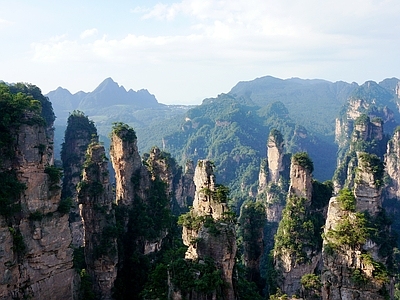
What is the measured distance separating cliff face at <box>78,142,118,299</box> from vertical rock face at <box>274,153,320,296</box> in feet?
44.4

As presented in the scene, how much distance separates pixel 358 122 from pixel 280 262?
44688 millimetres

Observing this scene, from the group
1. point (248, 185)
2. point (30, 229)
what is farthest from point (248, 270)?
point (248, 185)

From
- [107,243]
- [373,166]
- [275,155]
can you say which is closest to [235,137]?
[275,155]

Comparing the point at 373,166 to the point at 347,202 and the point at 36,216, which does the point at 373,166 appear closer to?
the point at 347,202

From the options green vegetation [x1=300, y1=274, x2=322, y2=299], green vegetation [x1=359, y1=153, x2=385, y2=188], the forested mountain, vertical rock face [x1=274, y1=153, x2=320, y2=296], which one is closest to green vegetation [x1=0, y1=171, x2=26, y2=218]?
green vegetation [x1=300, y1=274, x2=322, y2=299]

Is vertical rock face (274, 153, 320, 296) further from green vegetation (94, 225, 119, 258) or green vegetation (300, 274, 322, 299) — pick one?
green vegetation (94, 225, 119, 258)

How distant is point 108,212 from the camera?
1023 inches

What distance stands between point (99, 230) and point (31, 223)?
22.5 ft

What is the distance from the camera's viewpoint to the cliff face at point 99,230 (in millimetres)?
25250

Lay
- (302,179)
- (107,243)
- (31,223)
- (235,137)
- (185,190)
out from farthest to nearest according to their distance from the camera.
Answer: (235,137), (185,190), (302,179), (107,243), (31,223)

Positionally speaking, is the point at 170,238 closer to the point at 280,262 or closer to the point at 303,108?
the point at 280,262

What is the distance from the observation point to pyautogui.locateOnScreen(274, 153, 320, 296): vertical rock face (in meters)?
30.8

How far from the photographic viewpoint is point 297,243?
3089 centimetres

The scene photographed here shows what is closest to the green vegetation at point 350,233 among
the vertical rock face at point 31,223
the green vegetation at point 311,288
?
the green vegetation at point 311,288
